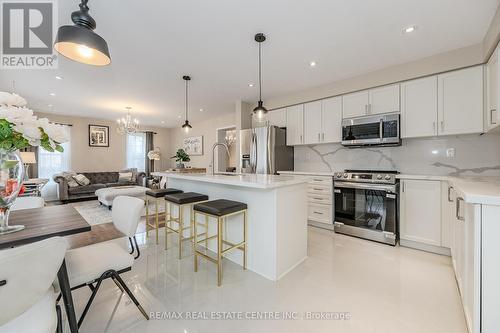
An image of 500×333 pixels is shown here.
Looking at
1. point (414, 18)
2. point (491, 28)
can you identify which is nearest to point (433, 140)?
point (491, 28)

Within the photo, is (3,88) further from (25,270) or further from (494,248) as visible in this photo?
(494,248)

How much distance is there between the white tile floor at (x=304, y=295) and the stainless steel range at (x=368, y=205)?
1.50ft

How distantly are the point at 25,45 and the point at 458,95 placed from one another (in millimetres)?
5460

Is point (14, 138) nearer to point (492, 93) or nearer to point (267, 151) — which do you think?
point (267, 151)

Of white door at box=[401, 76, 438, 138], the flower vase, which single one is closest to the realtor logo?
the flower vase

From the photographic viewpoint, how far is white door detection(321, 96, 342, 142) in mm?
3675

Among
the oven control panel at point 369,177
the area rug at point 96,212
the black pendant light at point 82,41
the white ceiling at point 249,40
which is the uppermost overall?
the white ceiling at point 249,40

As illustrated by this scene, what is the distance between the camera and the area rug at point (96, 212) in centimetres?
414

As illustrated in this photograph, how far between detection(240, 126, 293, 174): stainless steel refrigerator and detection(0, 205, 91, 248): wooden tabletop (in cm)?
308

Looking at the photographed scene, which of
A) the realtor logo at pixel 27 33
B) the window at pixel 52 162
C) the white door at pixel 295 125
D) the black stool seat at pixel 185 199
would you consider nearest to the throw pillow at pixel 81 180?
the window at pixel 52 162

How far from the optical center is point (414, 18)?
6.95 feet

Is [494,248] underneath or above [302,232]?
above

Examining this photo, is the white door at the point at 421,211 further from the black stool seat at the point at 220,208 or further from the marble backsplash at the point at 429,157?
→ the black stool seat at the point at 220,208

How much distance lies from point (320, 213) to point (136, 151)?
7.38 meters
